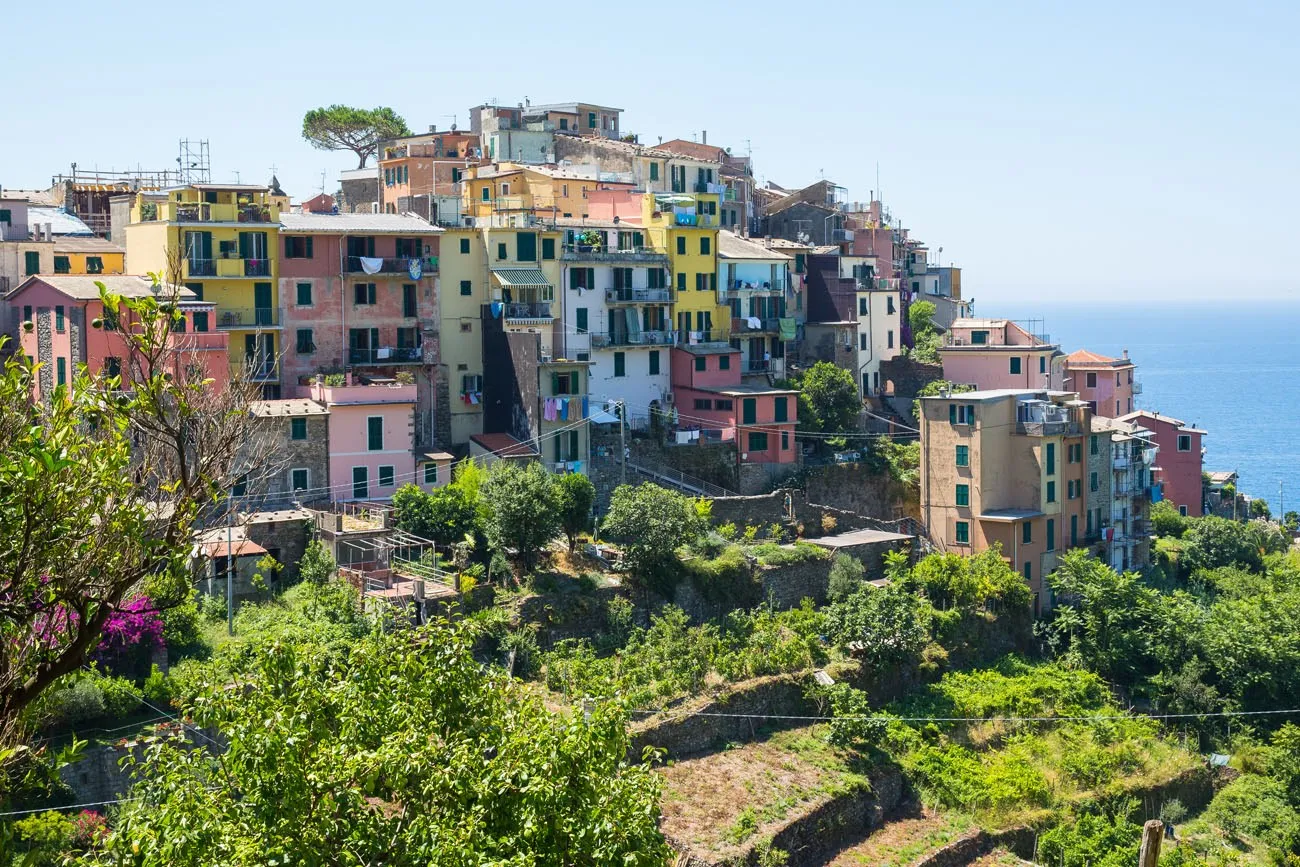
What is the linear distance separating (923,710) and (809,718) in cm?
429

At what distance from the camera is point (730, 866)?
103ft

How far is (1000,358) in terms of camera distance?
2410 inches

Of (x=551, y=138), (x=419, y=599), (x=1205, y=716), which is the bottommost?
(x=1205, y=716)

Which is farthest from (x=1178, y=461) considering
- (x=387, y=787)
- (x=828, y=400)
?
(x=387, y=787)

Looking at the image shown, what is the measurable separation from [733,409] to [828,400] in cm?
481

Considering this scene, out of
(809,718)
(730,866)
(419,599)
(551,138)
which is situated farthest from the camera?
(551,138)

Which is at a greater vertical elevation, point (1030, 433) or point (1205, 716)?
point (1030, 433)

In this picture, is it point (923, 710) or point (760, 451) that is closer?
point (923, 710)

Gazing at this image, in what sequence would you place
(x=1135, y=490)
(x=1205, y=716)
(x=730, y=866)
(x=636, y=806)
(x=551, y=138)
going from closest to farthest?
(x=636, y=806)
(x=730, y=866)
(x=1205, y=716)
(x=1135, y=490)
(x=551, y=138)

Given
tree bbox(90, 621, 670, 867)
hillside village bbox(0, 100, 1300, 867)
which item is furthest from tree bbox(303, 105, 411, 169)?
tree bbox(90, 621, 670, 867)

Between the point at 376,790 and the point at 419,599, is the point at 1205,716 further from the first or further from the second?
the point at 376,790

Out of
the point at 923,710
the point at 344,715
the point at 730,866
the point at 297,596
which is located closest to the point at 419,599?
the point at 297,596

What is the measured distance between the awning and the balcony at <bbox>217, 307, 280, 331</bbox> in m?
7.45

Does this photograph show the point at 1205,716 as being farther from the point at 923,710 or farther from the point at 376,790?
the point at 376,790
